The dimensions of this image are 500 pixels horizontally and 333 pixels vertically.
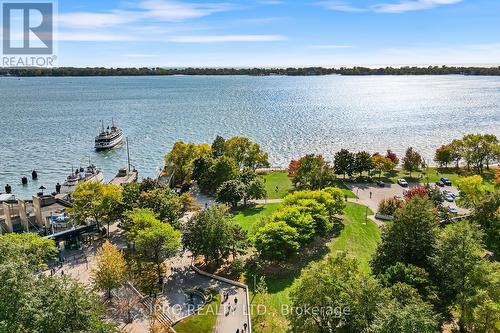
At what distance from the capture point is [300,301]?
28000mm

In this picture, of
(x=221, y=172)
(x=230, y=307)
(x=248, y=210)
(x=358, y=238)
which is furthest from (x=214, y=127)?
(x=230, y=307)

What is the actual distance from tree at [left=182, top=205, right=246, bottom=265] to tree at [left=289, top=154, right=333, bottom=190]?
74.0ft

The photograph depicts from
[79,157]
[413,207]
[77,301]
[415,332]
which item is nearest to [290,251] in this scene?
[413,207]

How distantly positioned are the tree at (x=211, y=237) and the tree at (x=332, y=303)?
1324cm

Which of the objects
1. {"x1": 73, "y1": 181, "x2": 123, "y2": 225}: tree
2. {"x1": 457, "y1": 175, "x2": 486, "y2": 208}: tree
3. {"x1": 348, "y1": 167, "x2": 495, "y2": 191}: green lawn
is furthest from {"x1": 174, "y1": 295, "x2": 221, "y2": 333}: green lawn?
{"x1": 348, "y1": 167, "x2": 495, "y2": 191}: green lawn

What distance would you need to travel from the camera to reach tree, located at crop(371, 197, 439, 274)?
35656mm

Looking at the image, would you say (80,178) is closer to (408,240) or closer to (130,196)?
(130,196)

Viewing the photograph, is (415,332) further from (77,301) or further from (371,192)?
(371,192)

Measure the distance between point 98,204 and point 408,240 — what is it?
107 feet

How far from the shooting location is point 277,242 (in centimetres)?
4003

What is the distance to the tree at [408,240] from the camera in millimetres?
35656

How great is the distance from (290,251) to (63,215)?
2721 centimetres

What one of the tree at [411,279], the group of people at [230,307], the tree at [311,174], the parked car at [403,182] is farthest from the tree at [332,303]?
the parked car at [403,182]

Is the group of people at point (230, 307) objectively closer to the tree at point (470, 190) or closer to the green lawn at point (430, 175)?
the tree at point (470, 190)
